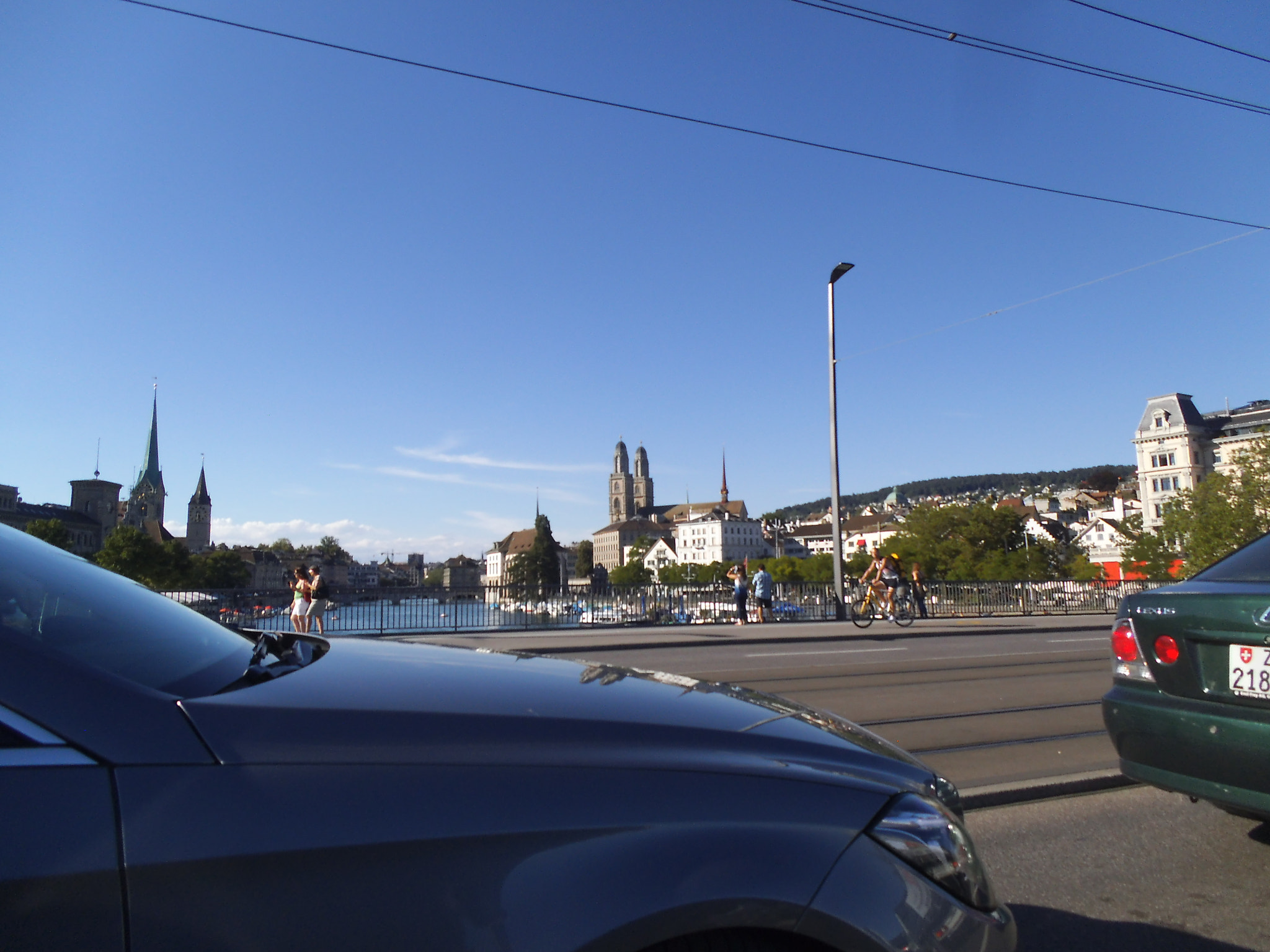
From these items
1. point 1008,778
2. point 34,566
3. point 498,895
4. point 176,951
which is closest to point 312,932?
Answer: point 176,951

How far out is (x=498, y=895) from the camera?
58.6 inches

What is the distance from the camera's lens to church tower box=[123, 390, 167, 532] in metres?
115

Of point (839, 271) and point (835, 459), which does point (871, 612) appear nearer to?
point (835, 459)

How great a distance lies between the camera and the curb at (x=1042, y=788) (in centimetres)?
504

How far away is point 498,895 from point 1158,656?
370 centimetres

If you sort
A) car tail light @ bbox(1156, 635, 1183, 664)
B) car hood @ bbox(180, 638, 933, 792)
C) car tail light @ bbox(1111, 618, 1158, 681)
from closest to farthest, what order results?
1. car hood @ bbox(180, 638, 933, 792)
2. car tail light @ bbox(1156, 635, 1183, 664)
3. car tail light @ bbox(1111, 618, 1158, 681)

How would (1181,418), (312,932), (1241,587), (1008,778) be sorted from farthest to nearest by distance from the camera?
(1181,418), (1008,778), (1241,587), (312,932)

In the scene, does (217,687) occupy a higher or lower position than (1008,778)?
higher

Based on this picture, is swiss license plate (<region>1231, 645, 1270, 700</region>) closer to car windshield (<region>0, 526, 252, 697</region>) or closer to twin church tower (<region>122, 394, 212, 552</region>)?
car windshield (<region>0, 526, 252, 697</region>)

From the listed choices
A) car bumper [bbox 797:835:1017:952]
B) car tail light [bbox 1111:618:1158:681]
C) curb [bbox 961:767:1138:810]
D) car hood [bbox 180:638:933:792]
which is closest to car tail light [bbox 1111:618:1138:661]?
car tail light [bbox 1111:618:1158:681]

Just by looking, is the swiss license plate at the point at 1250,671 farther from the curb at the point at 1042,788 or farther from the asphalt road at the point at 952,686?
the asphalt road at the point at 952,686

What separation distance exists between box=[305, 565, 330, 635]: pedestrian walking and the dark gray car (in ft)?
46.9

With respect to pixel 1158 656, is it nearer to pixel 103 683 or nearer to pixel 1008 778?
pixel 1008 778

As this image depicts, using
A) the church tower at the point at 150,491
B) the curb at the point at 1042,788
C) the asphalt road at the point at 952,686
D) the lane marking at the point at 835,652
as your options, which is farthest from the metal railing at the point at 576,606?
the church tower at the point at 150,491
